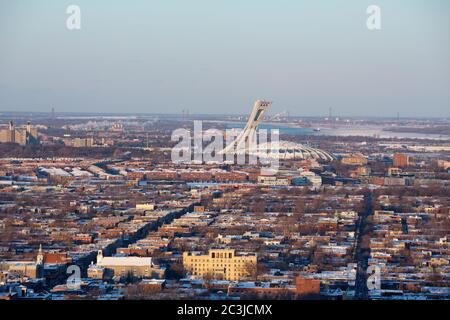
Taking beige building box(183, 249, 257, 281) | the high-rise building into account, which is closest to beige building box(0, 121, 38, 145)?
the high-rise building

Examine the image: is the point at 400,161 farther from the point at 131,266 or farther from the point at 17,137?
the point at 131,266

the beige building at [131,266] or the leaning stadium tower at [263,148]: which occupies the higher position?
the leaning stadium tower at [263,148]

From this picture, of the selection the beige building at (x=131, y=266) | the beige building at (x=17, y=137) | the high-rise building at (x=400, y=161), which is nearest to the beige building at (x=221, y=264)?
the beige building at (x=131, y=266)

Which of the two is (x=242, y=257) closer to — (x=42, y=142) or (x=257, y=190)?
(x=257, y=190)

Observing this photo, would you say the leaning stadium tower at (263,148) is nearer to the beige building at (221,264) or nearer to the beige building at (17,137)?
the beige building at (17,137)

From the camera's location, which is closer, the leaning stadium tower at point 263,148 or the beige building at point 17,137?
the leaning stadium tower at point 263,148
